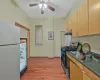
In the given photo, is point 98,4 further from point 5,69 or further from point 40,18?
point 40,18

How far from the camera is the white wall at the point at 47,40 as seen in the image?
7.98 meters

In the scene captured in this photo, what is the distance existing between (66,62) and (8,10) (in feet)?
9.09

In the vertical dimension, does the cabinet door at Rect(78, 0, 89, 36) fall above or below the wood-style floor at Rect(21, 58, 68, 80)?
above

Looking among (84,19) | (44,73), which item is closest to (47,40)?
(44,73)

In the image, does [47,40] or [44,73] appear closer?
[44,73]

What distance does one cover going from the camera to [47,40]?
8008mm

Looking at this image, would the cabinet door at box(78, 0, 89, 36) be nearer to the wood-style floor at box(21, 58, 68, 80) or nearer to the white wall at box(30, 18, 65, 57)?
the wood-style floor at box(21, 58, 68, 80)

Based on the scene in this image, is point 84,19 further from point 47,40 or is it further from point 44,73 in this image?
point 47,40

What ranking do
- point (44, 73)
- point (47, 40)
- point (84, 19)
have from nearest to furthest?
point (84, 19) < point (44, 73) < point (47, 40)

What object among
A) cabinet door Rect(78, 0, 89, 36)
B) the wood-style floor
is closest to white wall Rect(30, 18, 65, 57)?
the wood-style floor

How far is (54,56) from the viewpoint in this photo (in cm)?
809

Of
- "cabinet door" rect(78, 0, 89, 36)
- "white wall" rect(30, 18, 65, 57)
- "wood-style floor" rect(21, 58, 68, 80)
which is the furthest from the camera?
A: "white wall" rect(30, 18, 65, 57)

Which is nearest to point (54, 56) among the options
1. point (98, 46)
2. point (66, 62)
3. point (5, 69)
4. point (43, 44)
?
point (43, 44)

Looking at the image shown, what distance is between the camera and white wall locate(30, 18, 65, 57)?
7980mm
